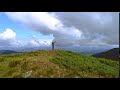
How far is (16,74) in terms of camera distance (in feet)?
60.2

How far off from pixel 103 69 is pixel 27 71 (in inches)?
253

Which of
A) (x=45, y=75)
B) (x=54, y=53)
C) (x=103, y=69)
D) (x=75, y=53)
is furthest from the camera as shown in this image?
(x=75, y=53)
